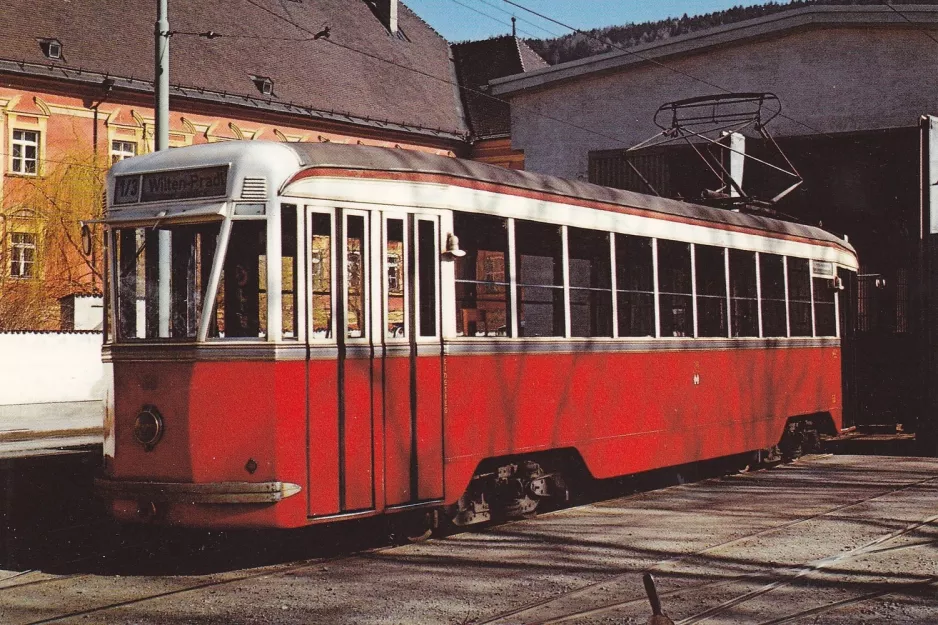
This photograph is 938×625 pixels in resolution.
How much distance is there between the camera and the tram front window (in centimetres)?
910

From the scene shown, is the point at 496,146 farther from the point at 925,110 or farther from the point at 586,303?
the point at 586,303

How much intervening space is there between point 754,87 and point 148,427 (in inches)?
750

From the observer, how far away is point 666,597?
806 centimetres

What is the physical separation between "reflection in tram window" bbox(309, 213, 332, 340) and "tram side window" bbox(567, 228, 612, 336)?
2696 mm

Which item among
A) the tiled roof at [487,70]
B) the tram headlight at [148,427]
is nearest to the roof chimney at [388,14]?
the tiled roof at [487,70]

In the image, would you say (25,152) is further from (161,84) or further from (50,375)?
(161,84)

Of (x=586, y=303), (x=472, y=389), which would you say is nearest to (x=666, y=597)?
(x=472, y=389)

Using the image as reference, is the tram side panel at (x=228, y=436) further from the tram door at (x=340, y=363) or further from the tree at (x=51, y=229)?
the tree at (x=51, y=229)

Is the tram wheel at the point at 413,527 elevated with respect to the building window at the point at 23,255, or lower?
lower

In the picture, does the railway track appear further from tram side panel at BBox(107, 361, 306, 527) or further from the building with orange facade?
the building with orange facade

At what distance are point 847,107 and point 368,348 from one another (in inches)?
685

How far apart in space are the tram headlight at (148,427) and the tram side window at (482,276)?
233 cm

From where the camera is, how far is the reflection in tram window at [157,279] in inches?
360

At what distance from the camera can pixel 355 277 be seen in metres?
9.55
